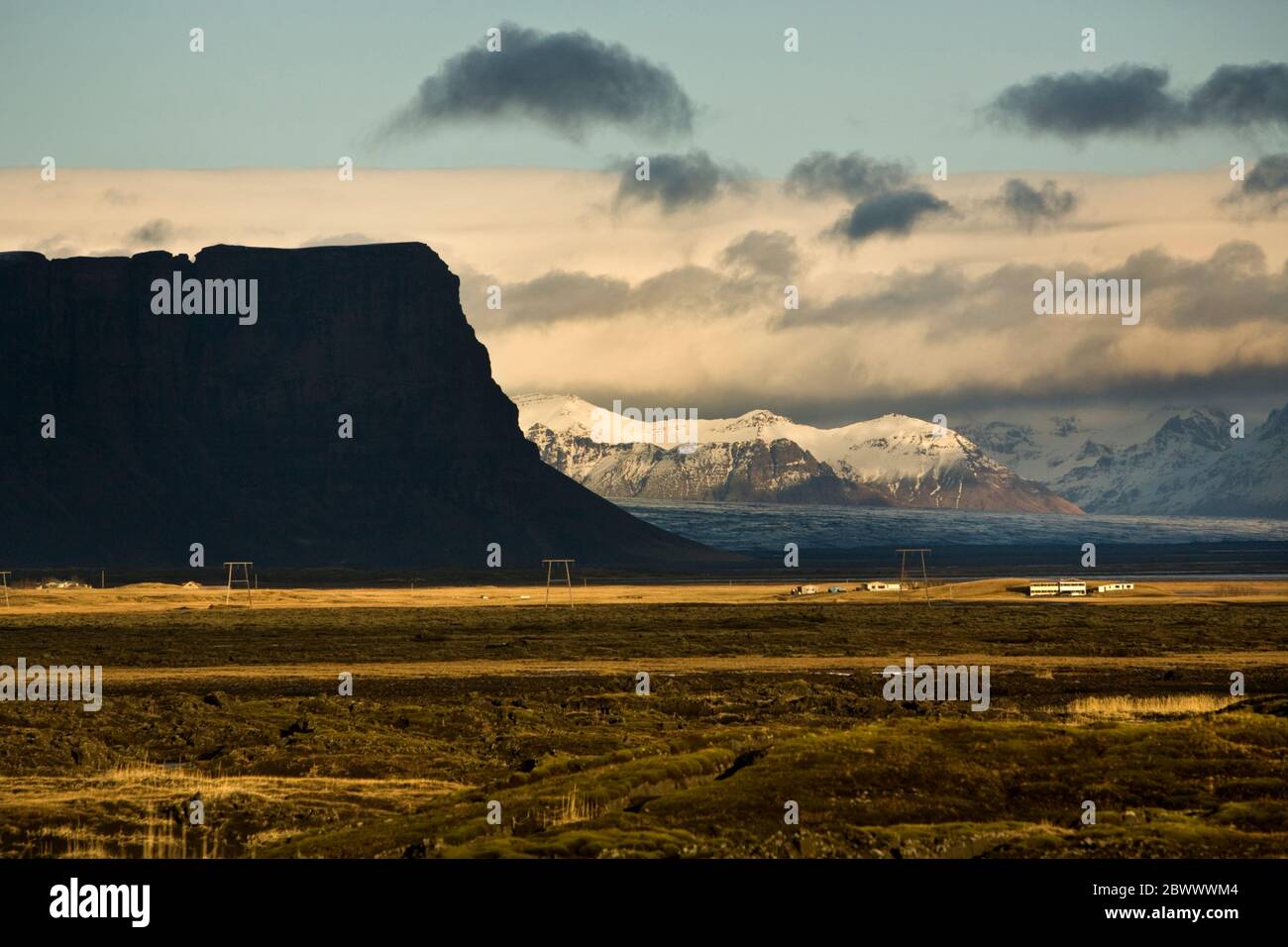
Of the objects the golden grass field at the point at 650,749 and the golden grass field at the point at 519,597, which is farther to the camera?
the golden grass field at the point at 519,597

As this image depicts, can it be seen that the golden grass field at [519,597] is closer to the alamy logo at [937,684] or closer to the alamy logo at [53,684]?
the alamy logo at [53,684]

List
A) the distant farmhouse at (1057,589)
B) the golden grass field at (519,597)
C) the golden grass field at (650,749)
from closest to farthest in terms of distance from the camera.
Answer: the golden grass field at (650,749) < the golden grass field at (519,597) < the distant farmhouse at (1057,589)

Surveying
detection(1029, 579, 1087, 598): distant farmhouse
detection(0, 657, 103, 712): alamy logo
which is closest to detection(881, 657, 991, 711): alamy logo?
detection(0, 657, 103, 712): alamy logo
